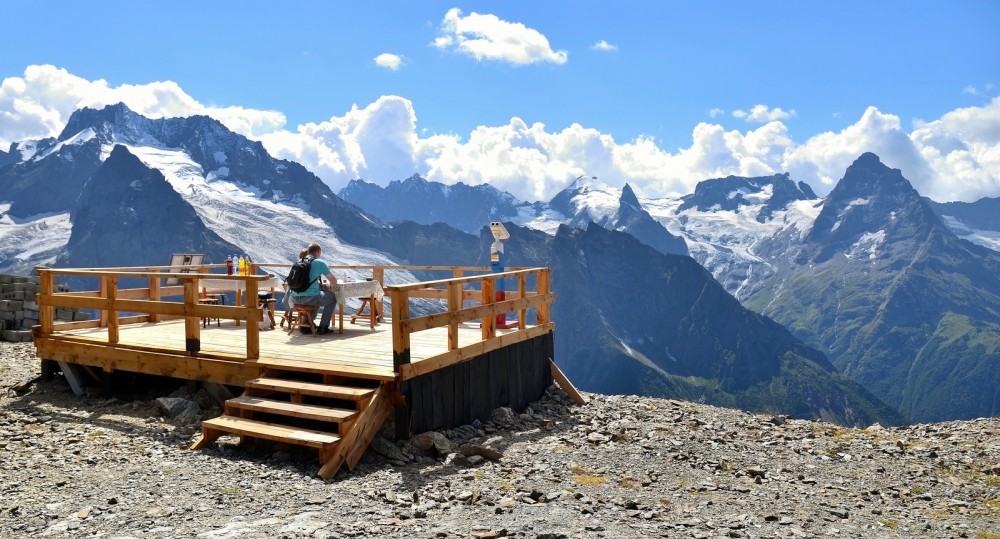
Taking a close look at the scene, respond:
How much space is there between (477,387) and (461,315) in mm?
1813

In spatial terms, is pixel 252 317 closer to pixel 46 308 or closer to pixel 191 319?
pixel 191 319

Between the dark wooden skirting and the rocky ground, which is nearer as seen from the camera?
the rocky ground

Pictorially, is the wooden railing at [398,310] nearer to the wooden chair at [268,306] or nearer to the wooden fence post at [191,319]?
the wooden fence post at [191,319]

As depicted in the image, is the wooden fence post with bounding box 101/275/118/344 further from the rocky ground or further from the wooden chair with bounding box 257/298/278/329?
the wooden chair with bounding box 257/298/278/329

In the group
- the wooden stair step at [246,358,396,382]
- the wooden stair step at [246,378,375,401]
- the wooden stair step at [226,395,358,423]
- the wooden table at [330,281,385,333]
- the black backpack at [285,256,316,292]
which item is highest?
the black backpack at [285,256,316,292]

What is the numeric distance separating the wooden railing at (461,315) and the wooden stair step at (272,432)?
5.18ft

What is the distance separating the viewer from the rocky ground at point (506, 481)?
8.05 metres

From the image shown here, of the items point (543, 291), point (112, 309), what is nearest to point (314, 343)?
point (112, 309)

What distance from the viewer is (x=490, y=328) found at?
14094 mm

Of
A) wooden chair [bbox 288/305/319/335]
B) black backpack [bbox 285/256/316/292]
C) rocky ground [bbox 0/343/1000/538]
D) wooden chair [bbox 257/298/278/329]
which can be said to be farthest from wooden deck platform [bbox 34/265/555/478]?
black backpack [bbox 285/256/316/292]

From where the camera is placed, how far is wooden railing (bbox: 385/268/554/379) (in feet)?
36.3

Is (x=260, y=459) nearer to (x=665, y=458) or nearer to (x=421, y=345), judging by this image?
(x=421, y=345)

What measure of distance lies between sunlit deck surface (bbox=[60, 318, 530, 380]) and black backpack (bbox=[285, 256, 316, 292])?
1068 mm

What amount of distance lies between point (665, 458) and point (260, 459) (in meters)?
6.31
